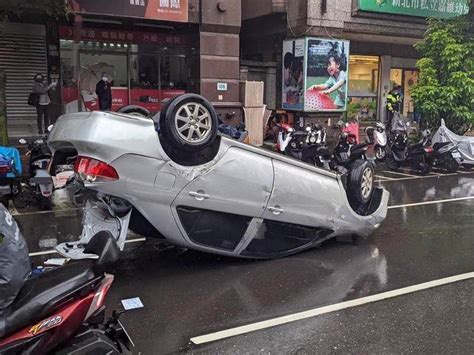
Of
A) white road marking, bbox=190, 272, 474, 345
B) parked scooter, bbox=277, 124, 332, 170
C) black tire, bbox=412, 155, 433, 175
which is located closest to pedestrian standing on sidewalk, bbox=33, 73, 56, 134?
parked scooter, bbox=277, 124, 332, 170

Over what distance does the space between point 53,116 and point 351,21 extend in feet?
34.3

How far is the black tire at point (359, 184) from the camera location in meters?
6.51

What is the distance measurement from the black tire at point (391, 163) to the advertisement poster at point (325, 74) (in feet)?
14.4

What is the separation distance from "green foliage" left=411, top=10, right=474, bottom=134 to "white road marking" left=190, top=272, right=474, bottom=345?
10.1 m

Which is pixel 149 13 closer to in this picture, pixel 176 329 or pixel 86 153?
pixel 86 153

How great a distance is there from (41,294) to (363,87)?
65.0ft

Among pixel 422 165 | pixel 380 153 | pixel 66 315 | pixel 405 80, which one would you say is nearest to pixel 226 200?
pixel 66 315

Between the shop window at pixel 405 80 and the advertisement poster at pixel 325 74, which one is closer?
the advertisement poster at pixel 325 74

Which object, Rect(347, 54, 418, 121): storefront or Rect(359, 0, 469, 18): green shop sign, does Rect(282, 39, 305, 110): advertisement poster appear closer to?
Rect(359, 0, 469, 18): green shop sign

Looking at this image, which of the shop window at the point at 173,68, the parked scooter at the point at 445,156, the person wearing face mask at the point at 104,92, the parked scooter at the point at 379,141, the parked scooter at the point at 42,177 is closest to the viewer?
the parked scooter at the point at 42,177

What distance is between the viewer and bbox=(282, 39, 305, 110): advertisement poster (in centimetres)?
1725

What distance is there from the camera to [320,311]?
455 cm

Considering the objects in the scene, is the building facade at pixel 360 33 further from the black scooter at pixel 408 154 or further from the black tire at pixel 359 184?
the black tire at pixel 359 184

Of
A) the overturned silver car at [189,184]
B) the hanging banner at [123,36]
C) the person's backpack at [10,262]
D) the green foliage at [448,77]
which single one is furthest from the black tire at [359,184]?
the hanging banner at [123,36]
